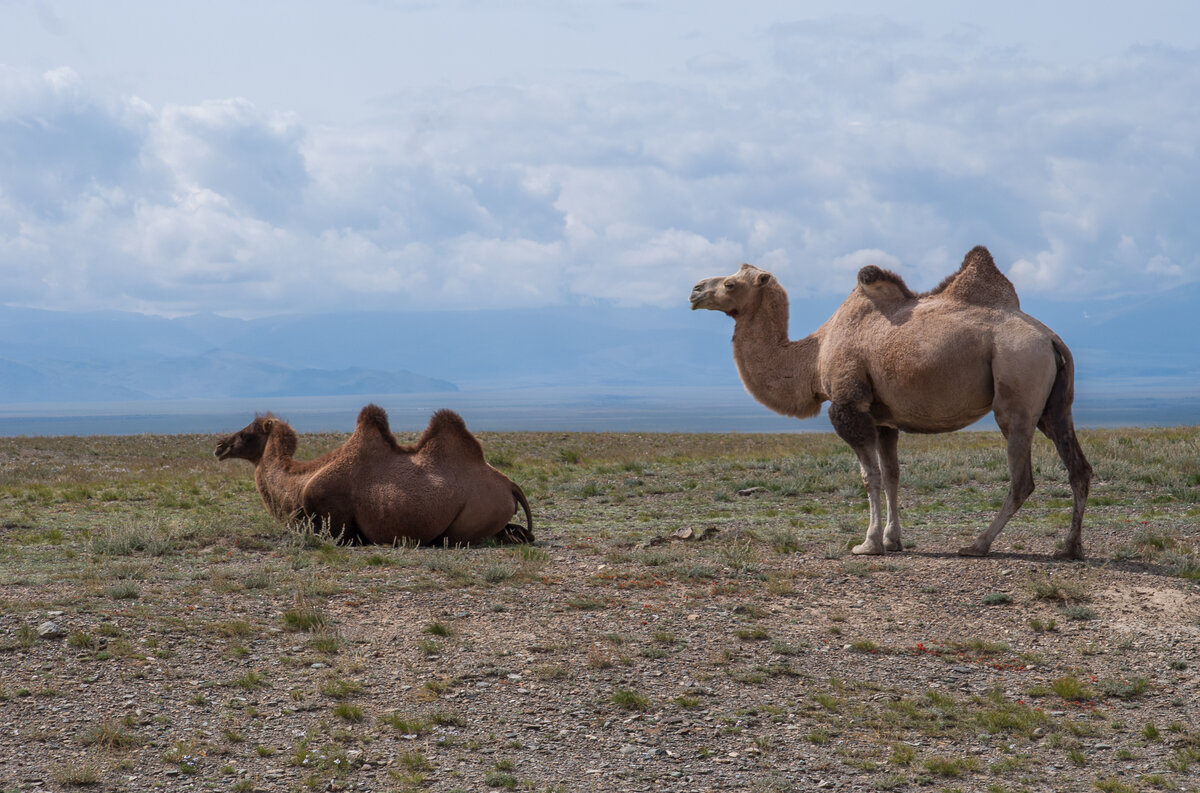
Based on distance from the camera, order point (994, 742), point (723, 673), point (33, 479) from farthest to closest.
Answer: point (33, 479) < point (723, 673) < point (994, 742)

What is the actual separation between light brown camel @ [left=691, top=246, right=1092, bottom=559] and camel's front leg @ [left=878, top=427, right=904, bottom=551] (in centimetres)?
2

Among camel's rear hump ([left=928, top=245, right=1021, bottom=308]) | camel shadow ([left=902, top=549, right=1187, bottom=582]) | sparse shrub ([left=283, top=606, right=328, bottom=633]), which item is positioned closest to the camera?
sparse shrub ([left=283, top=606, right=328, bottom=633])

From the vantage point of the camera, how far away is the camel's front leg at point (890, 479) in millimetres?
11539

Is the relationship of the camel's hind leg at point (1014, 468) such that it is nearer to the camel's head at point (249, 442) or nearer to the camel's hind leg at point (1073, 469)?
the camel's hind leg at point (1073, 469)

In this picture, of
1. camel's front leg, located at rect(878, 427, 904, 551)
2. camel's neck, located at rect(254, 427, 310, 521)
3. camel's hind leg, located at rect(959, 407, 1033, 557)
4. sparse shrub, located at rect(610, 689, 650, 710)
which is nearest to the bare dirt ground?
sparse shrub, located at rect(610, 689, 650, 710)

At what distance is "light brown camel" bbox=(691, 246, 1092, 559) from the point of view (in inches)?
410

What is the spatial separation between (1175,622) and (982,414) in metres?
2.78

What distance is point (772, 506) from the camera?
16.7 metres

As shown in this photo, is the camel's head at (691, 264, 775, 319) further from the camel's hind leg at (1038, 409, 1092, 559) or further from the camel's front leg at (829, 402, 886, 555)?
the camel's hind leg at (1038, 409, 1092, 559)

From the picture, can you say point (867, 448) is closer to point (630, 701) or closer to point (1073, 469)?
Result: point (1073, 469)

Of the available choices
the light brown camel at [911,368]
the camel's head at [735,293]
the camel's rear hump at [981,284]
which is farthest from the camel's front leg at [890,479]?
the camel's head at [735,293]

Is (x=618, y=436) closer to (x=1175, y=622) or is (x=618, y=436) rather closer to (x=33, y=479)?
(x=33, y=479)

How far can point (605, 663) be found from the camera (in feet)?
25.1

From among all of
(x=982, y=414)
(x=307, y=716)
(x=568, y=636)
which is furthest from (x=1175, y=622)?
(x=307, y=716)
